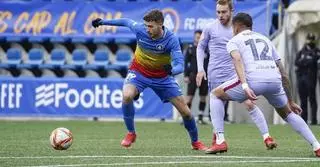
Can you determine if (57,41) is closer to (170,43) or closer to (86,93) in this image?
(86,93)

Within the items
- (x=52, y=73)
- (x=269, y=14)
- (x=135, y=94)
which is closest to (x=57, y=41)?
(x=52, y=73)

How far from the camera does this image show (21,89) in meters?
25.3

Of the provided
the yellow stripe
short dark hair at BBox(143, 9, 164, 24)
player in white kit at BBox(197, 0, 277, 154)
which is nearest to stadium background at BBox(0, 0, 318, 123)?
player in white kit at BBox(197, 0, 277, 154)

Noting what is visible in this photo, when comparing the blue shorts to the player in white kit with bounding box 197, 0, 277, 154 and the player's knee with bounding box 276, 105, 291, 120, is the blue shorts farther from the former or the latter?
the player's knee with bounding box 276, 105, 291, 120

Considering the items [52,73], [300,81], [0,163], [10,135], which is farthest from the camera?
[52,73]

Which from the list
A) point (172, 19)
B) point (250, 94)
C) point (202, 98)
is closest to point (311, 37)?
point (202, 98)

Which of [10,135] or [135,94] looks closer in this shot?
[135,94]

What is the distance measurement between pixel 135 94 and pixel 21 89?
1152cm

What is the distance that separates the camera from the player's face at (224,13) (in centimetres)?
1395

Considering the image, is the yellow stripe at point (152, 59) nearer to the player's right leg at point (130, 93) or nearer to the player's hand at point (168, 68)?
the player's hand at point (168, 68)

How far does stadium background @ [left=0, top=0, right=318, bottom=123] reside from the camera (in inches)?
974

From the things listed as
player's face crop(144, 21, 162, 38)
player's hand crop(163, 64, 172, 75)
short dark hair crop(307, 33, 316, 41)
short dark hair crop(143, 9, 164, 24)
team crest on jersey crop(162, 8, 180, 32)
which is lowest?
short dark hair crop(307, 33, 316, 41)

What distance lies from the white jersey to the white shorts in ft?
0.20

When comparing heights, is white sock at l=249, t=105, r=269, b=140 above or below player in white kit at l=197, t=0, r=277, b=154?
below
